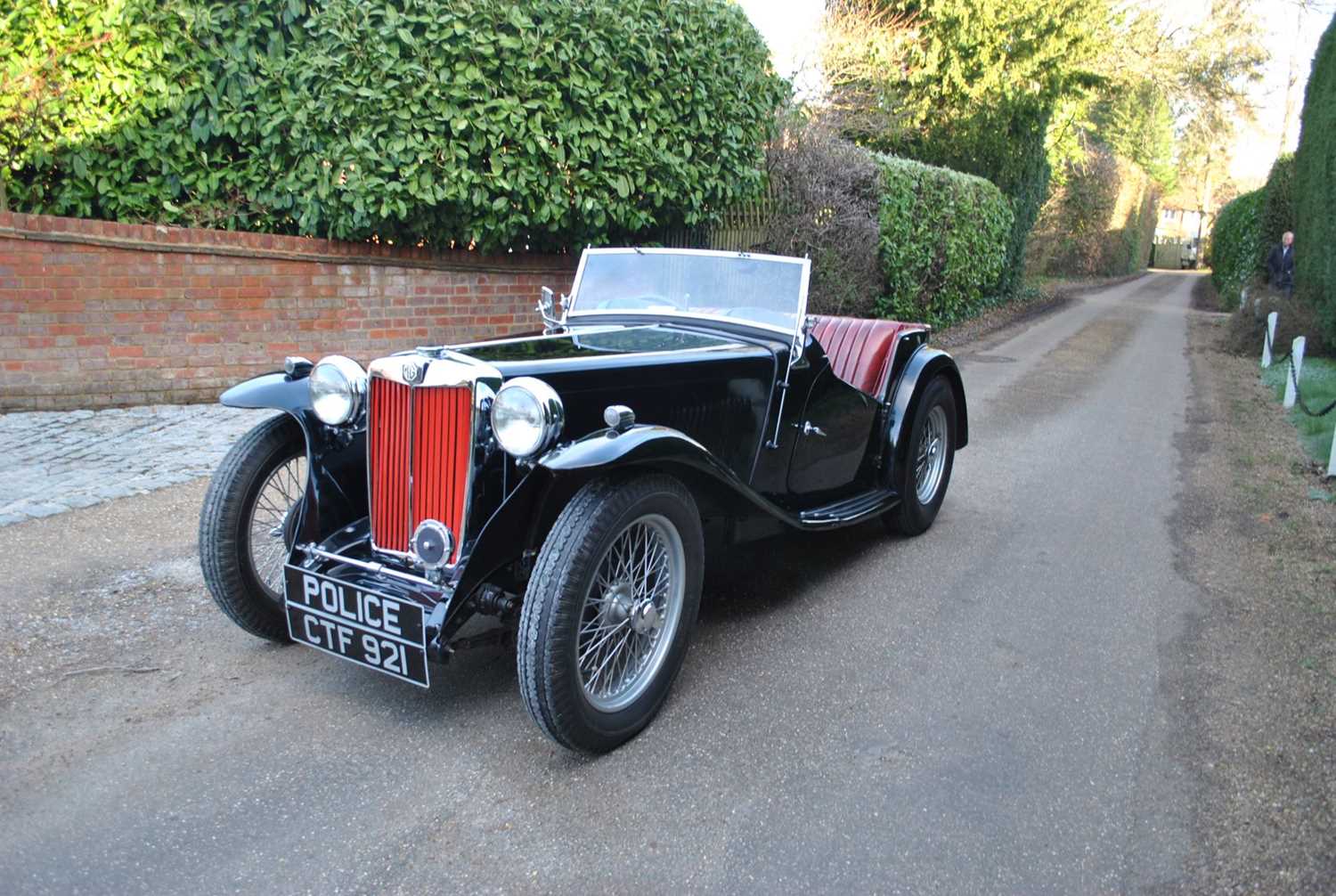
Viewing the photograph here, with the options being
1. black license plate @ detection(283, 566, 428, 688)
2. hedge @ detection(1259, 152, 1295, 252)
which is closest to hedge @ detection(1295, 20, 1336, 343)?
hedge @ detection(1259, 152, 1295, 252)

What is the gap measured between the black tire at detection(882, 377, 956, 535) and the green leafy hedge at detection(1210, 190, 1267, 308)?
54.2ft

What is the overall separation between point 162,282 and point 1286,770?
23.3ft

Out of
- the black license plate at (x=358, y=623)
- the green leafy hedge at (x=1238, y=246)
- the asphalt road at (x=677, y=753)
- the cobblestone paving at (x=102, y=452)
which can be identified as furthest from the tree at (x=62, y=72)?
the green leafy hedge at (x=1238, y=246)

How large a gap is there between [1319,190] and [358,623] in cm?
1427

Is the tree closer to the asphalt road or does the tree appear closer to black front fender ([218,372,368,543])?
the asphalt road

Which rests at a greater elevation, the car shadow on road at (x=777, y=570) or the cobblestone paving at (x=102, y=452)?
the cobblestone paving at (x=102, y=452)

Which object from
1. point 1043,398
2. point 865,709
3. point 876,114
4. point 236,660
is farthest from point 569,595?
point 876,114

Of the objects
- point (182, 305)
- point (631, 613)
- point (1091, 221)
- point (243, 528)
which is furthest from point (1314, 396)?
point (1091, 221)

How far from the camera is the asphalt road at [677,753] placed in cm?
235

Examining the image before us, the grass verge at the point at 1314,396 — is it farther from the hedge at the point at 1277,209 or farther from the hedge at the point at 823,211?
the hedge at the point at 1277,209

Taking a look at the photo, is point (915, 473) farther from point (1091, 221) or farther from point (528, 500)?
point (1091, 221)

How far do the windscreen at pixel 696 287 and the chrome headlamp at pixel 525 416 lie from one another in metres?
1.58

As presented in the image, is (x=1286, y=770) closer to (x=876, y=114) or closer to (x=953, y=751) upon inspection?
(x=953, y=751)

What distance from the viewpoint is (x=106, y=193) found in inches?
274
